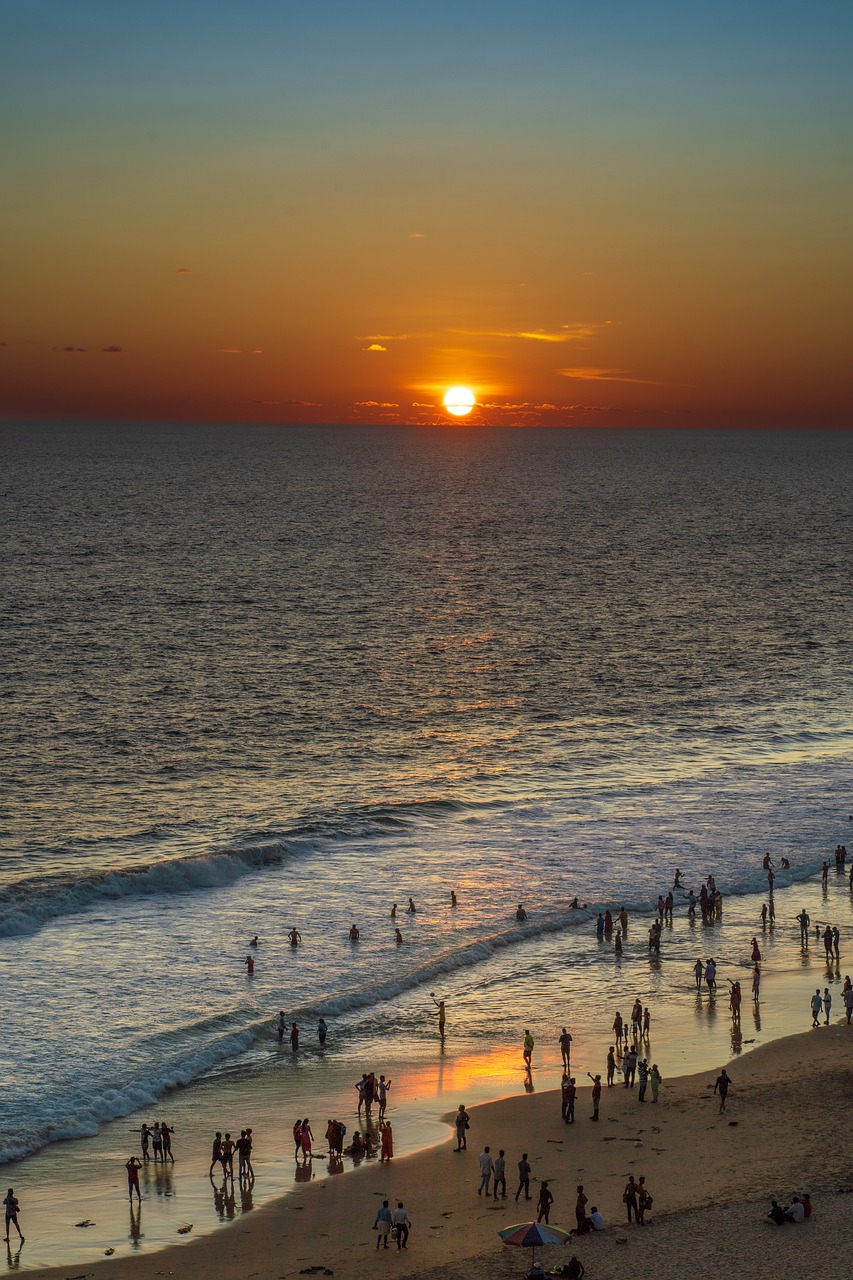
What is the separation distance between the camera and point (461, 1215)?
24391 mm

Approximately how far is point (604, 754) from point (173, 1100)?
1383 inches

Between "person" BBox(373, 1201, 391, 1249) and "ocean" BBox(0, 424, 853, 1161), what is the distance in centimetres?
854

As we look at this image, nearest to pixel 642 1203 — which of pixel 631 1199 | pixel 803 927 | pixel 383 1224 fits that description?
pixel 631 1199

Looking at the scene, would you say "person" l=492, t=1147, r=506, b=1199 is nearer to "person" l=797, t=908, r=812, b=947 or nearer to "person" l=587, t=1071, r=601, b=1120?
"person" l=587, t=1071, r=601, b=1120

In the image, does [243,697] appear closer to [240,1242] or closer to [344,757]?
[344,757]

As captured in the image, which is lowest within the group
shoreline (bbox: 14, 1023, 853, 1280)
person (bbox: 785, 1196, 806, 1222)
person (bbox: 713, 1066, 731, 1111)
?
shoreline (bbox: 14, 1023, 853, 1280)

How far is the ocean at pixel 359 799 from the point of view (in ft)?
115

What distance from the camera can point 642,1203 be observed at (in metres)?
23.3

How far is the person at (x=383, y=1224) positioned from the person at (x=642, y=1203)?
458 cm

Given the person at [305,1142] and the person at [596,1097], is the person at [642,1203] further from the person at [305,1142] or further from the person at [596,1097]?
the person at [305,1142]

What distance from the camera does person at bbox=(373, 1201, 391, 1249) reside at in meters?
23.2

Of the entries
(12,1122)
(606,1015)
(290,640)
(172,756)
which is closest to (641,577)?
(290,640)

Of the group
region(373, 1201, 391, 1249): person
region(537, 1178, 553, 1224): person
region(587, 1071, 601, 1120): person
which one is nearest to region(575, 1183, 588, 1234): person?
region(537, 1178, 553, 1224): person

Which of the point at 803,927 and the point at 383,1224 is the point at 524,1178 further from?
the point at 803,927
